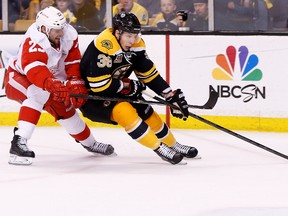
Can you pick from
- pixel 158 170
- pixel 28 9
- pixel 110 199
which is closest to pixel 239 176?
pixel 158 170

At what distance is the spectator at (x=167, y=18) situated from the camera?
248 inches

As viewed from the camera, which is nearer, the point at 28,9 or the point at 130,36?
the point at 130,36

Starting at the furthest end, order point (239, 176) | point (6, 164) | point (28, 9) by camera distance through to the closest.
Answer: point (28, 9), point (6, 164), point (239, 176)

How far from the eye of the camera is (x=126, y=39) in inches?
186

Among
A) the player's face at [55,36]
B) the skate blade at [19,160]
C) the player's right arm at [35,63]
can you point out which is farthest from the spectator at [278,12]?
the skate blade at [19,160]

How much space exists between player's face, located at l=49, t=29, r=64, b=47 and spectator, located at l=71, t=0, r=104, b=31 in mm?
1554

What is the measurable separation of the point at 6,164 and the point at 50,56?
2.07 feet

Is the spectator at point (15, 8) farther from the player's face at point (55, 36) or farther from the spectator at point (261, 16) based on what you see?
the player's face at point (55, 36)

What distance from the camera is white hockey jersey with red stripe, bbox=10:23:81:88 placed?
15.5 feet

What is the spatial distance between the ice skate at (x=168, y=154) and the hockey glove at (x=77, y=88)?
0.47 m

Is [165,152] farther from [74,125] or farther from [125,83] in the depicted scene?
[74,125]

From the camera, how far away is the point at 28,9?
6578 millimetres

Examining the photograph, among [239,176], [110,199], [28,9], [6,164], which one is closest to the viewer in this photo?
[110,199]

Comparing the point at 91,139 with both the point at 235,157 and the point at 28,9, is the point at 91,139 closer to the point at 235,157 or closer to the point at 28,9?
the point at 235,157
